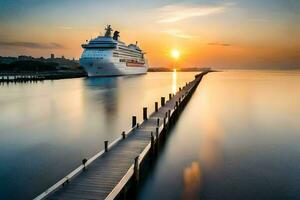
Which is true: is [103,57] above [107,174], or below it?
above

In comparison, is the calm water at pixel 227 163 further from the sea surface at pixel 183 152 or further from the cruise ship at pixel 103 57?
the cruise ship at pixel 103 57

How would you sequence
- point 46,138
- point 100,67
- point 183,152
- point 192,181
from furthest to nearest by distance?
point 100,67 < point 46,138 < point 183,152 < point 192,181

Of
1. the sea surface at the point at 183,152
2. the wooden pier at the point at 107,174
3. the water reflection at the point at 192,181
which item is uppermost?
the wooden pier at the point at 107,174

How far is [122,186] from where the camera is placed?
33.3 ft

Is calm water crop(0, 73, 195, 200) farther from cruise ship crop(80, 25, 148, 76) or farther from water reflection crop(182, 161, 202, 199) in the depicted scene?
cruise ship crop(80, 25, 148, 76)

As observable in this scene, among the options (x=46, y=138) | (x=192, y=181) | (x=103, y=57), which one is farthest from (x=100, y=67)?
(x=192, y=181)

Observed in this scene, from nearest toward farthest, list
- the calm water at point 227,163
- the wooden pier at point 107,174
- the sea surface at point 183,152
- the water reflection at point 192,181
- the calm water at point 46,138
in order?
the wooden pier at point 107,174, the water reflection at point 192,181, the calm water at point 227,163, the sea surface at point 183,152, the calm water at point 46,138

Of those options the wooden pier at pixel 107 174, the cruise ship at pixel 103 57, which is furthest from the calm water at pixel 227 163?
the cruise ship at pixel 103 57

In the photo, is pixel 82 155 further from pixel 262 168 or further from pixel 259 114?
pixel 259 114

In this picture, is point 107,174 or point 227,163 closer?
point 107,174

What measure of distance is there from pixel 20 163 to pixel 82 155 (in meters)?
3.45

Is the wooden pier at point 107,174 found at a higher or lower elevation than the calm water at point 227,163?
higher

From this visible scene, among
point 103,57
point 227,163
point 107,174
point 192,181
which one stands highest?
point 103,57

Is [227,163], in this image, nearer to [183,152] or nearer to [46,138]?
[183,152]
